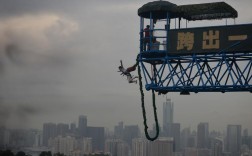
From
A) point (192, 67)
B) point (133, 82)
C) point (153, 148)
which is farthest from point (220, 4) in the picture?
point (153, 148)

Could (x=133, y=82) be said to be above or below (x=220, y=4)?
below

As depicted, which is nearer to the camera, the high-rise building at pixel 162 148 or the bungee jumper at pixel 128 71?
the bungee jumper at pixel 128 71

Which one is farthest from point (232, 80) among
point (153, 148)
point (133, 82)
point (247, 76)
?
point (153, 148)

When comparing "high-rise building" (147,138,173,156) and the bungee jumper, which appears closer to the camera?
the bungee jumper

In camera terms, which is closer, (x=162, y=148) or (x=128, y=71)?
(x=128, y=71)

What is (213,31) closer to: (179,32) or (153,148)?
(179,32)

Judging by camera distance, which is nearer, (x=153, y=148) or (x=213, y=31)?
(x=213, y=31)

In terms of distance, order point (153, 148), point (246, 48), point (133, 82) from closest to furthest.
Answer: point (246, 48), point (133, 82), point (153, 148)

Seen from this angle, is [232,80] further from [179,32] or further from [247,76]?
[179,32]

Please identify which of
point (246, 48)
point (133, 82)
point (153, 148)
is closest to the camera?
point (246, 48)
